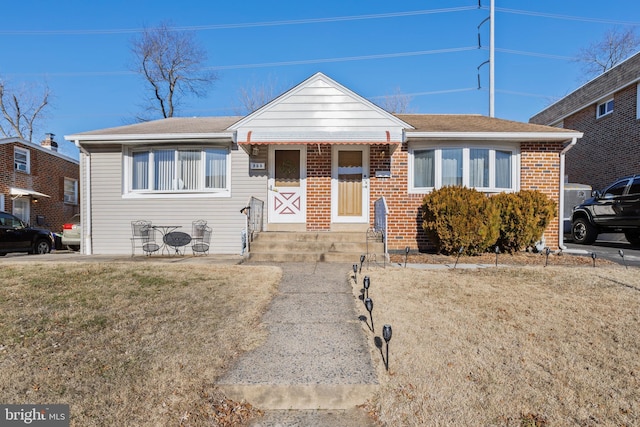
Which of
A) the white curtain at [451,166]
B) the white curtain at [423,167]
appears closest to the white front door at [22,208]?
the white curtain at [423,167]

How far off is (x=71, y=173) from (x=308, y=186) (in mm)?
20206

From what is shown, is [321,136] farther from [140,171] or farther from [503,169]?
[140,171]

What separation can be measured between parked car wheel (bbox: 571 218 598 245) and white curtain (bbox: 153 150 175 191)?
1239cm

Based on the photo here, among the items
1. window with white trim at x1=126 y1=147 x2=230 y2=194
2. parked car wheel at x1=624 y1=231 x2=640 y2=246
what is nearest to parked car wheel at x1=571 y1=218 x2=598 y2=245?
parked car wheel at x1=624 y1=231 x2=640 y2=246

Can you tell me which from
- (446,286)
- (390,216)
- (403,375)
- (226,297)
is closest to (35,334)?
(226,297)

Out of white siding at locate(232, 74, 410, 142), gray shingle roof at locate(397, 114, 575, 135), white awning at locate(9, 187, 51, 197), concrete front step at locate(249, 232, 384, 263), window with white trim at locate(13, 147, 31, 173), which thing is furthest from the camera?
window with white trim at locate(13, 147, 31, 173)

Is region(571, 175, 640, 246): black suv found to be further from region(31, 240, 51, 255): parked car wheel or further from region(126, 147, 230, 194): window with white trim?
region(31, 240, 51, 255): parked car wheel

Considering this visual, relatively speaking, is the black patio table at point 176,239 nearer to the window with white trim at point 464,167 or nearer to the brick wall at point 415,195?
the brick wall at point 415,195

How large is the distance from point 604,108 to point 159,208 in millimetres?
19167

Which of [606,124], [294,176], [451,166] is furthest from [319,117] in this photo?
[606,124]

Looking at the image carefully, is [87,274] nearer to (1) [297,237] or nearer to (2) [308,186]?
(1) [297,237]

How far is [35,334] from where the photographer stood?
3.48m

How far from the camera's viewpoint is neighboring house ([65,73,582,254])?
8711mm

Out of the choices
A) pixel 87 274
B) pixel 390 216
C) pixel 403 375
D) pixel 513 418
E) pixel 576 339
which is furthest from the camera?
pixel 390 216
